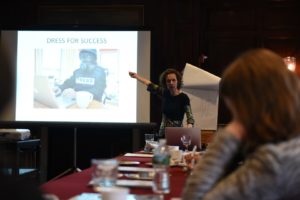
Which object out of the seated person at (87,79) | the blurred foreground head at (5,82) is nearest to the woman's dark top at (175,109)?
the seated person at (87,79)

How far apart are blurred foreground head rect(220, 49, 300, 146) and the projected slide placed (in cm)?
451

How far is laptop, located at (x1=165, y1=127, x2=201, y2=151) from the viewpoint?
322 cm

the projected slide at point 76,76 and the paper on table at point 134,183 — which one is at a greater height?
the projected slide at point 76,76

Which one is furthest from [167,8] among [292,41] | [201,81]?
[292,41]

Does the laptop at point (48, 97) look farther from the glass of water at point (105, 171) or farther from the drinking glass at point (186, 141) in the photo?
the glass of water at point (105, 171)

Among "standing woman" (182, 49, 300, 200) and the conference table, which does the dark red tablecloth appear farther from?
"standing woman" (182, 49, 300, 200)

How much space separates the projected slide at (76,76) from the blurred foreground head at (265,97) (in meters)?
4.51

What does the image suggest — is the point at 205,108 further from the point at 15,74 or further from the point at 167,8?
the point at 15,74

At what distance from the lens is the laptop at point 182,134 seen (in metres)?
3.22

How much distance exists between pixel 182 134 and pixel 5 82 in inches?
131

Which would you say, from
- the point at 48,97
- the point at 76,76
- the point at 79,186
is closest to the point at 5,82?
the point at 48,97

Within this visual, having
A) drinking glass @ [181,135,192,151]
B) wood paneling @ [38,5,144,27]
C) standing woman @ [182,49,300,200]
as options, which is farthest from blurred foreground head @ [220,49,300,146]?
wood paneling @ [38,5,144,27]

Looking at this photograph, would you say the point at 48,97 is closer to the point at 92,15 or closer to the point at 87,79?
the point at 87,79

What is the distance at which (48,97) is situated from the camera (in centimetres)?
580
